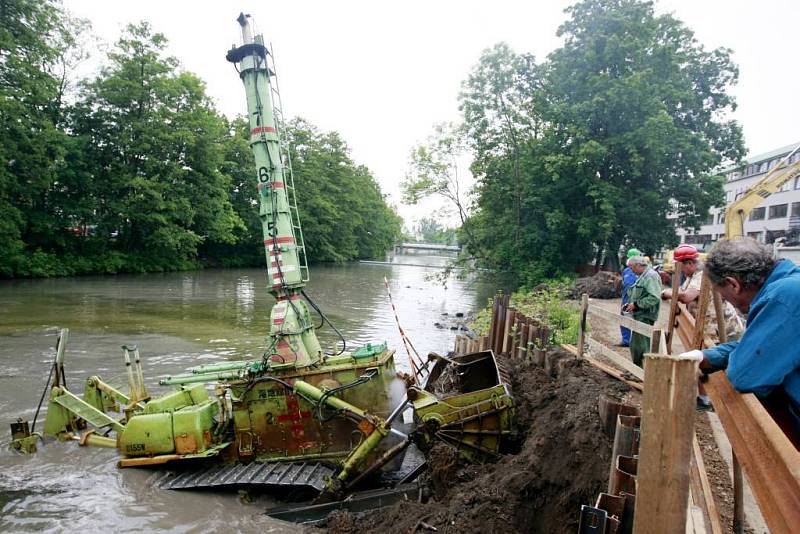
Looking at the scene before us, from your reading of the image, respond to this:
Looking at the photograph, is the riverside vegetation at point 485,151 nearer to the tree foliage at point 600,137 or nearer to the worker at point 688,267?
the tree foliage at point 600,137

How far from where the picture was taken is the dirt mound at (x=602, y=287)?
63.1 ft

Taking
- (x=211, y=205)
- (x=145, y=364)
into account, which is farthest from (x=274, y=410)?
(x=211, y=205)

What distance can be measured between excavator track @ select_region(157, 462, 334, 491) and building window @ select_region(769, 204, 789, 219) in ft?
169

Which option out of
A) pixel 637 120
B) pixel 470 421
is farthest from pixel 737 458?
pixel 637 120

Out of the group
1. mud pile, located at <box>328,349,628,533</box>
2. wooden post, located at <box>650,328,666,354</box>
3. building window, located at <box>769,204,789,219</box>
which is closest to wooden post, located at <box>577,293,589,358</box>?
mud pile, located at <box>328,349,628,533</box>

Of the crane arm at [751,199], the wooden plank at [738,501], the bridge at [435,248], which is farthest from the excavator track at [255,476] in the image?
the bridge at [435,248]

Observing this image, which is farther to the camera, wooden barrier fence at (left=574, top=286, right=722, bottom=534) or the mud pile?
the mud pile

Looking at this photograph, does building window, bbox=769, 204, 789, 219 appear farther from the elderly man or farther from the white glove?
the white glove

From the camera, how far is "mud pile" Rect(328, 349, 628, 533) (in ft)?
12.8

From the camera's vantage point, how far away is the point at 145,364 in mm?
12672

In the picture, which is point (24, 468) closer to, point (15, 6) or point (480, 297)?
point (480, 297)

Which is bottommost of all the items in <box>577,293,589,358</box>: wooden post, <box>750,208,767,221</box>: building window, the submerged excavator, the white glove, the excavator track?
the excavator track

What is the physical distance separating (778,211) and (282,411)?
52430mm

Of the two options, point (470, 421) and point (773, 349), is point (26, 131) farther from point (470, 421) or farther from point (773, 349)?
point (773, 349)
